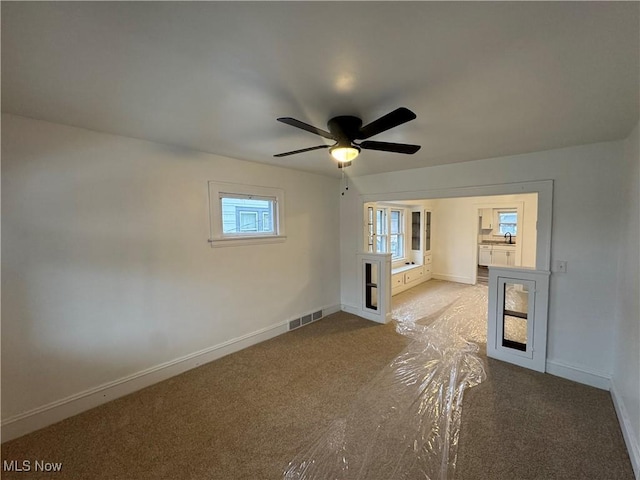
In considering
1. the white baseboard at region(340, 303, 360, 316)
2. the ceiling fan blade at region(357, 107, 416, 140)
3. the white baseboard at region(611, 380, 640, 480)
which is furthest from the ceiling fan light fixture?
the white baseboard at region(340, 303, 360, 316)

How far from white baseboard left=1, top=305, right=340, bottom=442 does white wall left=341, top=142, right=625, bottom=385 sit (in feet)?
11.1

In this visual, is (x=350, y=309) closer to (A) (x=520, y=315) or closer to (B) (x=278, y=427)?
(A) (x=520, y=315)

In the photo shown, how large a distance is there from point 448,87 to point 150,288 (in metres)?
2.90

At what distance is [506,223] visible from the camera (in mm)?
8438

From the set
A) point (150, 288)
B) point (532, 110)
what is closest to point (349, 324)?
point (150, 288)

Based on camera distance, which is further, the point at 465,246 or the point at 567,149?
the point at 465,246

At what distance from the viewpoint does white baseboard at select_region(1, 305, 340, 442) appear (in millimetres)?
1940

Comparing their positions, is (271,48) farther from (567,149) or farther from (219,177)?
(567,149)

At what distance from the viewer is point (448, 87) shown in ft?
4.92

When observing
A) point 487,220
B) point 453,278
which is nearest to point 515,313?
point 453,278

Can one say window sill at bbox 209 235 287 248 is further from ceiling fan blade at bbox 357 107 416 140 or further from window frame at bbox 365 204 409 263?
ceiling fan blade at bbox 357 107 416 140

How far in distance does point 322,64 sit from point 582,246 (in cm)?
295

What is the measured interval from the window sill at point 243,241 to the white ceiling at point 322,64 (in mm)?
1241

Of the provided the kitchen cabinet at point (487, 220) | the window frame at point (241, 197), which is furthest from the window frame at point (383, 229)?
the kitchen cabinet at point (487, 220)
